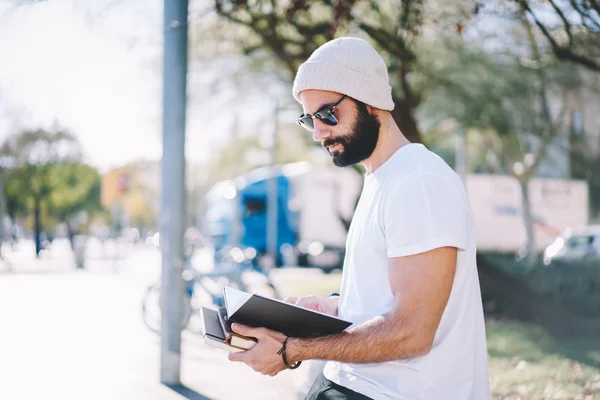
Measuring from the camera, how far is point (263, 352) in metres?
2.02

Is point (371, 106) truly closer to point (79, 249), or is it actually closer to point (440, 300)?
point (440, 300)

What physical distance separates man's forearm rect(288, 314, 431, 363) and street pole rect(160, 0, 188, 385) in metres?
5.16

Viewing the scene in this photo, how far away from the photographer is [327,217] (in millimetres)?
27703

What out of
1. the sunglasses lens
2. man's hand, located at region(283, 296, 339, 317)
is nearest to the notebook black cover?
man's hand, located at region(283, 296, 339, 317)

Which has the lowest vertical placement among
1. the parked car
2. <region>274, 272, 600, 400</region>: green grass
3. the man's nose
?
the parked car

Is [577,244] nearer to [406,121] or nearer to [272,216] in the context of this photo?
[272,216]

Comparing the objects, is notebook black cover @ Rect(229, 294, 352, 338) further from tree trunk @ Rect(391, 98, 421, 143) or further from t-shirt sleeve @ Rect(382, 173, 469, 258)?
tree trunk @ Rect(391, 98, 421, 143)

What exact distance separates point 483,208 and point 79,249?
17.0 m

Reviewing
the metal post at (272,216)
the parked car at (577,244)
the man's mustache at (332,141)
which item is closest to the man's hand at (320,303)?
the man's mustache at (332,141)

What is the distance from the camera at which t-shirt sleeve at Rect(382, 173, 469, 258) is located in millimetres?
1845

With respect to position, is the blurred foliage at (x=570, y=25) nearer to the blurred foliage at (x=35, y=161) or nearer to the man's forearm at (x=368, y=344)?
the man's forearm at (x=368, y=344)

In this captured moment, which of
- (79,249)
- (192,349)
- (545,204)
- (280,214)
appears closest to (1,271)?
(79,249)

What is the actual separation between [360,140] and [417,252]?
0.48 metres

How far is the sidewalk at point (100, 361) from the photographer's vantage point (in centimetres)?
641
